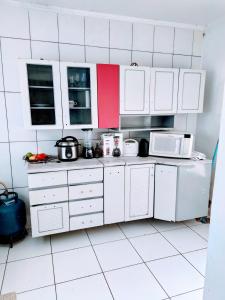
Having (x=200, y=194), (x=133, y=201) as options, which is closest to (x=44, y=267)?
(x=133, y=201)

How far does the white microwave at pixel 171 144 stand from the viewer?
2.41 metres

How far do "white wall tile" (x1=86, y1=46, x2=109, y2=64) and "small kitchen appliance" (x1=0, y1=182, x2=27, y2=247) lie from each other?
168cm

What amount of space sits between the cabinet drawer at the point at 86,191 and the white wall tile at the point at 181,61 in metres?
1.84

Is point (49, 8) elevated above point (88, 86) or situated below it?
above

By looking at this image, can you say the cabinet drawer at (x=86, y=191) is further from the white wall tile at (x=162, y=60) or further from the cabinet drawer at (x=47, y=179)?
the white wall tile at (x=162, y=60)

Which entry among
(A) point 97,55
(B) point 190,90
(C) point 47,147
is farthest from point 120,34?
(C) point 47,147

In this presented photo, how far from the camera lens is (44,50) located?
7.50 feet

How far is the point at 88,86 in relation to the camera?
7.39ft

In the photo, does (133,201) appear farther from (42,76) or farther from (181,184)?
(42,76)

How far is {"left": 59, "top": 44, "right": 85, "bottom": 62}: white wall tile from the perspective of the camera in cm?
235

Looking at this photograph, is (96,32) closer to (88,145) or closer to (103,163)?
(88,145)

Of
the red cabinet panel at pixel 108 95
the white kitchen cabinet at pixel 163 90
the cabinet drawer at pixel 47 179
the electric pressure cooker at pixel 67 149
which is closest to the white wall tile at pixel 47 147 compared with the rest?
the electric pressure cooker at pixel 67 149

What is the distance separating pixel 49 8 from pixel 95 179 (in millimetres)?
1819

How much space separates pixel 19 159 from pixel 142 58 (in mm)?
1876
